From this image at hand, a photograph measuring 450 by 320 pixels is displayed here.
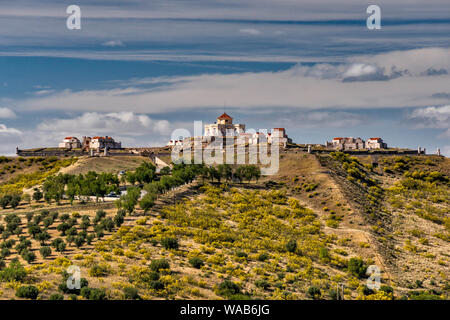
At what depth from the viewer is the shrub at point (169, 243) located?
4450cm

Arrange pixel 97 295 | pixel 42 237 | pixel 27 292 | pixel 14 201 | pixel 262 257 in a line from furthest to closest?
1. pixel 14 201
2. pixel 262 257
3. pixel 42 237
4. pixel 97 295
5. pixel 27 292

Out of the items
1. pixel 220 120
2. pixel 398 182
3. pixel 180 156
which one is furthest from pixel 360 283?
pixel 220 120

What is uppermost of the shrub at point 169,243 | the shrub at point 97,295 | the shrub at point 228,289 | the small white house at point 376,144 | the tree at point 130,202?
the small white house at point 376,144

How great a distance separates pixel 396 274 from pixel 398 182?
4718cm

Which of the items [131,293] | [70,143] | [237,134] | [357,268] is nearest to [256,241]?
[357,268]

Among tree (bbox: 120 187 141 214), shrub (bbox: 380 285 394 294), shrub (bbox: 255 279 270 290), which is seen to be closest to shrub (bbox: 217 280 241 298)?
shrub (bbox: 255 279 270 290)

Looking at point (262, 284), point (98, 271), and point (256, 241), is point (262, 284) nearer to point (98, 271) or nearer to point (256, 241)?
point (256, 241)

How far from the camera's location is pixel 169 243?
44.6m

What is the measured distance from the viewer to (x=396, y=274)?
46.8 metres

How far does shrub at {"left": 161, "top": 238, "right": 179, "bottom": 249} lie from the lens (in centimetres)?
4450

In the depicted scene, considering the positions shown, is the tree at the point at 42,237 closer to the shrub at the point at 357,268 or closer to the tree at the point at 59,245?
the tree at the point at 59,245

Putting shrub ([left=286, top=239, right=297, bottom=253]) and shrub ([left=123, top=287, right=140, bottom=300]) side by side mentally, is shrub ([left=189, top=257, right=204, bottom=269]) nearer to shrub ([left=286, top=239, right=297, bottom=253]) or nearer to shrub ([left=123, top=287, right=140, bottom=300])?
shrub ([left=123, top=287, right=140, bottom=300])

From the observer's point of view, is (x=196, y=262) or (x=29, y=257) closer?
(x=29, y=257)

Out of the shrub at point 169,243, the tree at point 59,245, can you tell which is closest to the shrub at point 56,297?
the tree at point 59,245
